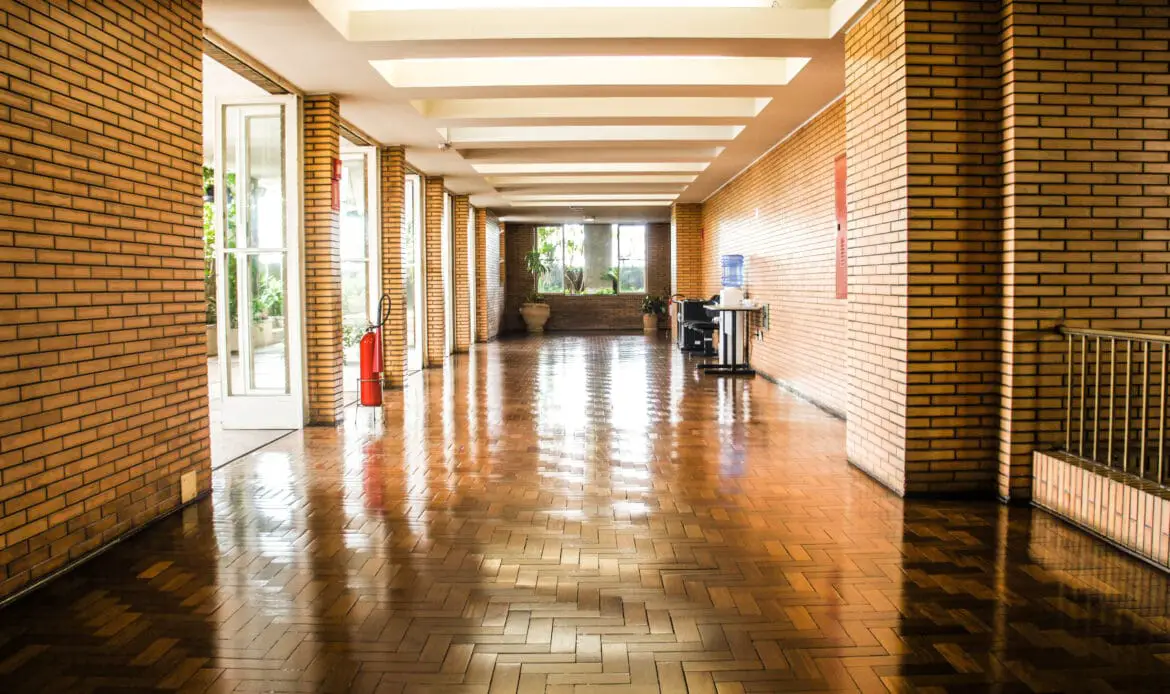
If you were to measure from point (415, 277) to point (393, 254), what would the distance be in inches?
97.9

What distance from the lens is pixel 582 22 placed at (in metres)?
6.27

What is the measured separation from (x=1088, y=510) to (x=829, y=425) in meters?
3.45

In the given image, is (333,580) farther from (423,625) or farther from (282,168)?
(282,168)

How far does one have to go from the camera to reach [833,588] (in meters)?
3.52

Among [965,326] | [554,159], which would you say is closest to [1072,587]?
[965,326]

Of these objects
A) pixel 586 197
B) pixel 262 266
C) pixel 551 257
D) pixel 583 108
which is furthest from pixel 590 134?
pixel 551 257

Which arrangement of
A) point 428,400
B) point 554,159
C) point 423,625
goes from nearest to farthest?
point 423,625
point 428,400
point 554,159

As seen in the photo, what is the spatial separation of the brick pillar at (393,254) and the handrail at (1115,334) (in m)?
8.07

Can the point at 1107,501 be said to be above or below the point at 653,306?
below

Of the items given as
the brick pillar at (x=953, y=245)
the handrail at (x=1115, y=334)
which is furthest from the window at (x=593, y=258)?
the handrail at (x=1115, y=334)

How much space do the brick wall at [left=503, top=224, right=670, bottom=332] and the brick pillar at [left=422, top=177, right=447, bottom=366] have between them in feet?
36.9

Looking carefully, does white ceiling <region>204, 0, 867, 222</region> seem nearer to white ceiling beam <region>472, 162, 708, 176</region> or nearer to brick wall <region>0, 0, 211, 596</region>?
white ceiling beam <region>472, 162, 708, 176</region>

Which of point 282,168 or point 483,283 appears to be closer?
point 282,168

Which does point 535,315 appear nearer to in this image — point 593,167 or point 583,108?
point 593,167
